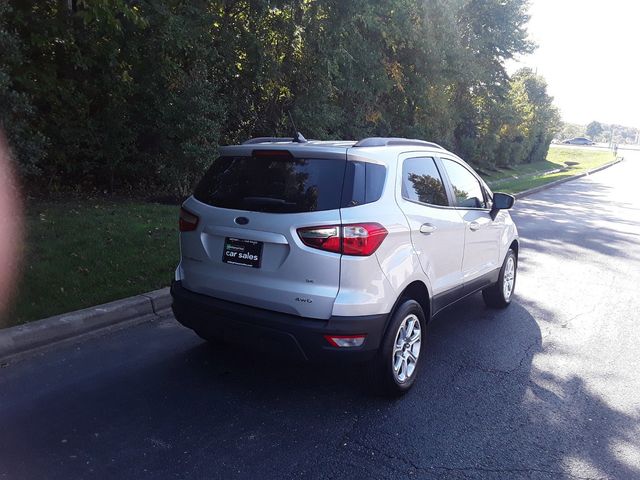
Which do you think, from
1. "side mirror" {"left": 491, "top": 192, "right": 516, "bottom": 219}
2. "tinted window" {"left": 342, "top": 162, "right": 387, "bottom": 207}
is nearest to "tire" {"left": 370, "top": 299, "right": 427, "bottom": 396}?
"tinted window" {"left": 342, "top": 162, "right": 387, "bottom": 207}

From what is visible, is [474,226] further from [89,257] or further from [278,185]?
[89,257]

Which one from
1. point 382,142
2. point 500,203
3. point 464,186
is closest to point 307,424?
point 382,142

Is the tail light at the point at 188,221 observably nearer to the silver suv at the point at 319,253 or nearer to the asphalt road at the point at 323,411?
the silver suv at the point at 319,253

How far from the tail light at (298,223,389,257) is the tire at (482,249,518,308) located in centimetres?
307

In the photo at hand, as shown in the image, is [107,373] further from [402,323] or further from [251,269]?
[402,323]

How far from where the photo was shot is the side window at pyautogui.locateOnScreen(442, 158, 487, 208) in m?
5.15

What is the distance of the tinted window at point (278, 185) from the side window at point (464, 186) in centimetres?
174

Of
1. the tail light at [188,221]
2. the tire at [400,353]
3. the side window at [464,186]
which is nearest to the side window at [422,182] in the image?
the side window at [464,186]

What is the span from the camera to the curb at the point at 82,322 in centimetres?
452

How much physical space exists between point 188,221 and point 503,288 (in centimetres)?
381

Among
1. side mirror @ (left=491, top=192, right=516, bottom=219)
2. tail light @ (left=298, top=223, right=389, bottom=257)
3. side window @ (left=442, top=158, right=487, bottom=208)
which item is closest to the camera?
tail light @ (left=298, top=223, right=389, bottom=257)

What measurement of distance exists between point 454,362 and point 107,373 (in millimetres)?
2901

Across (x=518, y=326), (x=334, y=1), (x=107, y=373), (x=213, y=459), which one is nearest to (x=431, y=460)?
(x=213, y=459)

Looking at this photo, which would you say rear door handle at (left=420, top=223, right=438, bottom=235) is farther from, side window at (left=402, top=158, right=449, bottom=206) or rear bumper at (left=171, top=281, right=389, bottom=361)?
rear bumper at (left=171, top=281, right=389, bottom=361)
